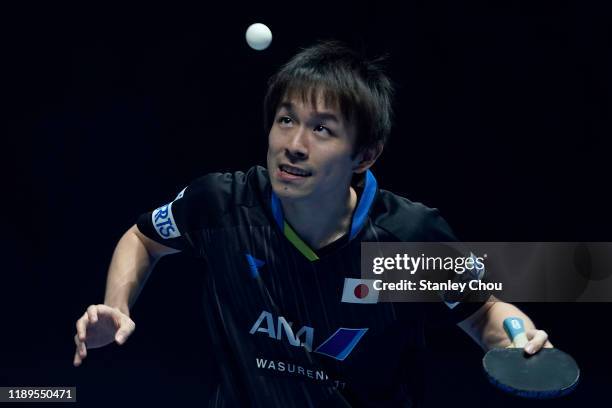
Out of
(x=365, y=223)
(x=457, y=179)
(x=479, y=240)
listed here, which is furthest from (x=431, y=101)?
(x=365, y=223)

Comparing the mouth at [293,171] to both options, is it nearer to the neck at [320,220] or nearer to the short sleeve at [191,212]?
the neck at [320,220]

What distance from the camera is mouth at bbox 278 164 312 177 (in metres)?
2.33

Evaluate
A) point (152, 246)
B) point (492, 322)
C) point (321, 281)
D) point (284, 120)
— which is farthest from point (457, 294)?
point (152, 246)

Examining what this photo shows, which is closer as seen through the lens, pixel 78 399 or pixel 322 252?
pixel 322 252

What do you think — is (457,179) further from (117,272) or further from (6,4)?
(6,4)

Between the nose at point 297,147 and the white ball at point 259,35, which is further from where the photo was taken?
the white ball at point 259,35

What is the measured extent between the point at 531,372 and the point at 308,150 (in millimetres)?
711

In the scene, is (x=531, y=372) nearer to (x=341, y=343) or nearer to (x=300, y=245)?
(x=341, y=343)

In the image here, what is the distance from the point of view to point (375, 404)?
2.48m

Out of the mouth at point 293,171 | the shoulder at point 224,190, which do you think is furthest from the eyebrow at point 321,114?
the shoulder at point 224,190

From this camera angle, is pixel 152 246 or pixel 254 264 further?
pixel 152 246

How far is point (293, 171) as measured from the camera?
2.33 meters

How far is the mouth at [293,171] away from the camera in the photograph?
2328mm

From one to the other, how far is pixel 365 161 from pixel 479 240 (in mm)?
1013
